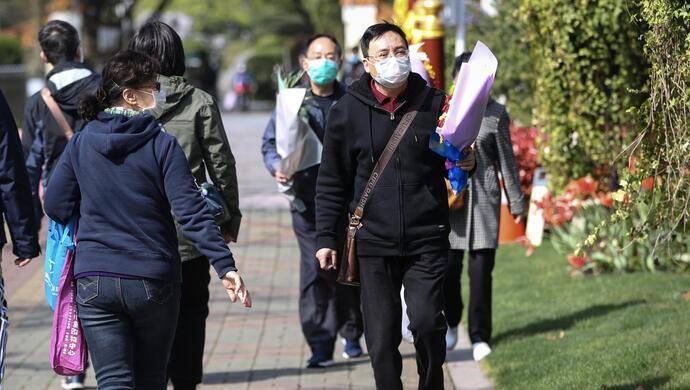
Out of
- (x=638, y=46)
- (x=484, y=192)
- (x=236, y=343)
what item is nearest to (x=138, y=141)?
(x=484, y=192)

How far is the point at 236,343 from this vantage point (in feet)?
27.0

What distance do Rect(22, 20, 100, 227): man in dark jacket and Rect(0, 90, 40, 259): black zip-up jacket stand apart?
1.83 m

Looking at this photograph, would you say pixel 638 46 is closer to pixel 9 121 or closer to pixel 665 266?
pixel 665 266

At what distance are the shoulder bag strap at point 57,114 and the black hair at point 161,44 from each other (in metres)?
1.55

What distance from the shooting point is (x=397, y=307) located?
17.4 ft

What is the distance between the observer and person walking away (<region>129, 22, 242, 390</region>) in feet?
18.5

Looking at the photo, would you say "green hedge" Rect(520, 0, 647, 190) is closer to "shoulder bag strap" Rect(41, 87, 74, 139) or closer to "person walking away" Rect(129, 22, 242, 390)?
"shoulder bag strap" Rect(41, 87, 74, 139)

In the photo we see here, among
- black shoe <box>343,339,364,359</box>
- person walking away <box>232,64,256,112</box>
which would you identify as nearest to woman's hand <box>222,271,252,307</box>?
black shoe <box>343,339,364,359</box>

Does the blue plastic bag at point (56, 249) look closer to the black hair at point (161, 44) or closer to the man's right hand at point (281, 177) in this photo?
the black hair at point (161, 44)

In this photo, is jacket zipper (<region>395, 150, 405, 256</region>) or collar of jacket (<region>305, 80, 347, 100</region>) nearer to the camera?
jacket zipper (<region>395, 150, 405, 256</region>)

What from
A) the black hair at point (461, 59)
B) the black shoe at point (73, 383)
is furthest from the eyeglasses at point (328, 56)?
the black shoe at point (73, 383)

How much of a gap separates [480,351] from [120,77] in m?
3.66

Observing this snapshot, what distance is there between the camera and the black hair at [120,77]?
4.52 metres

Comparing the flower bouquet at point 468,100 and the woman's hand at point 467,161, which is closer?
the flower bouquet at point 468,100
